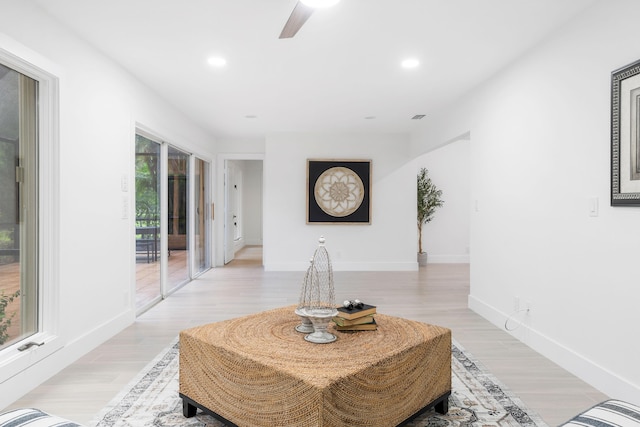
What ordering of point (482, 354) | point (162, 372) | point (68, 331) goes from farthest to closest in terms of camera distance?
point (482, 354) → point (68, 331) → point (162, 372)

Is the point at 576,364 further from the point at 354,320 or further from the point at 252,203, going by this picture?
the point at 252,203

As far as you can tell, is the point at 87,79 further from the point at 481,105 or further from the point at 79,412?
the point at 481,105

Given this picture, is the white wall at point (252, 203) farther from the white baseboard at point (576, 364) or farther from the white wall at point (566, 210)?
the white baseboard at point (576, 364)

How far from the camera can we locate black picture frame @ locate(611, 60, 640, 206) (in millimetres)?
2184

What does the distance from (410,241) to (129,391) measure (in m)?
5.49

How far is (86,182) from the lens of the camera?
10.2 ft

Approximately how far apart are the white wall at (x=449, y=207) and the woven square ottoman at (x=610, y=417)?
6.73m

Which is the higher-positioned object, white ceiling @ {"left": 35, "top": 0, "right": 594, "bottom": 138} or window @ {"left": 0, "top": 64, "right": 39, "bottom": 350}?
white ceiling @ {"left": 35, "top": 0, "right": 594, "bottom": 138}

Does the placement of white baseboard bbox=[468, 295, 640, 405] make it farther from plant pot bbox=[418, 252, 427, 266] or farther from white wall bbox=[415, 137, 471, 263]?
white wall bbox=[415, 137, 471, 263]

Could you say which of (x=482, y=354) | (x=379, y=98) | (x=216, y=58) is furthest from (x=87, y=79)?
(x=482, y=354)

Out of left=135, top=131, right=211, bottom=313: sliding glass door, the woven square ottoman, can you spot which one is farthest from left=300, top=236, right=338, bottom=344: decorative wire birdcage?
left=135, top=131, right=211, bottom=313: sliding glass door

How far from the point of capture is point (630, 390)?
2223 millimetres

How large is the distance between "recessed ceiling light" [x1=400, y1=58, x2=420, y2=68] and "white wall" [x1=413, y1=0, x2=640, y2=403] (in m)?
0.83

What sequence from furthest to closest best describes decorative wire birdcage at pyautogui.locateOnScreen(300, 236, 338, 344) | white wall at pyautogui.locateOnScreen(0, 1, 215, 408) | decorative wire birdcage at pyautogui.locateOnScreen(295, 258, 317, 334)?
1. white wall at pyautogui.locateOnScreen(0, 1, 215, 408)
2. decorative wire birdcage at pyautogui.locateOnScreen(295, 258, 317, 334)
3. decorative wire birdcage at pyautogui.locateOnScreen(300, 236, 338, 344)
